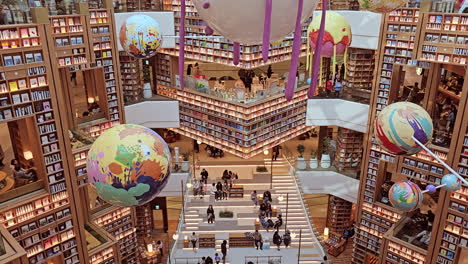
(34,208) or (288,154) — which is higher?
(34,208)

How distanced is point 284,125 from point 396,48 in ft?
16.7

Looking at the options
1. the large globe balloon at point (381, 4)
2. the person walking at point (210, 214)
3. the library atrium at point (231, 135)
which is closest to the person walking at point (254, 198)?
the library atrium at point (231, 135)

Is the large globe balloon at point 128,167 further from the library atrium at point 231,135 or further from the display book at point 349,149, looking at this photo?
the display book at point 349,149

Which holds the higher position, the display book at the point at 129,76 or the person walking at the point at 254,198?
the display book at the point at 129,76

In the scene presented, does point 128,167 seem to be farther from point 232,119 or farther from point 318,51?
point 232,119

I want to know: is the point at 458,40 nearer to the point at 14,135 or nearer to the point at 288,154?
the point at 288,154

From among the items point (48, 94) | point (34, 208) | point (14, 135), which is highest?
point (48, 94)

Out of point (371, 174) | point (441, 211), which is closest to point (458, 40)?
point (441, 211)

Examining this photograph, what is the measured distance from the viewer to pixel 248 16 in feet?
5.41

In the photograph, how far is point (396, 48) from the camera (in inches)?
432

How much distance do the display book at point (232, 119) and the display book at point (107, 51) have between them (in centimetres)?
244

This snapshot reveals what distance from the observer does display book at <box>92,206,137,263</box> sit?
11.4 meters

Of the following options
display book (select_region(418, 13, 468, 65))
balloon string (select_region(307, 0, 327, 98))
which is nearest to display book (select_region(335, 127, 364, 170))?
display book (select_region(418, 13, 468, 65))

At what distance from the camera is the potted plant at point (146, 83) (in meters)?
14.7
